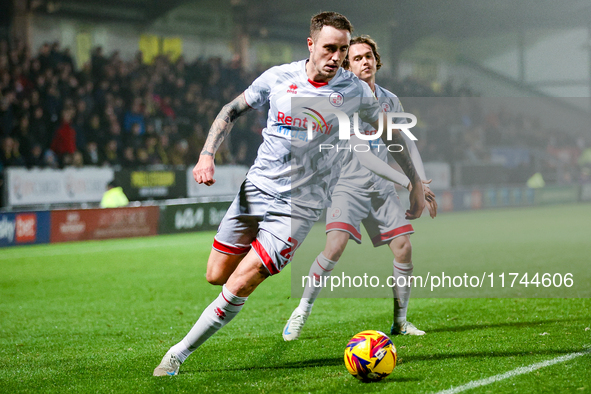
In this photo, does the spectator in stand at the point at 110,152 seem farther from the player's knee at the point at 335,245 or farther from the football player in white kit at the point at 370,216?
the player's knee at the point at 335,245

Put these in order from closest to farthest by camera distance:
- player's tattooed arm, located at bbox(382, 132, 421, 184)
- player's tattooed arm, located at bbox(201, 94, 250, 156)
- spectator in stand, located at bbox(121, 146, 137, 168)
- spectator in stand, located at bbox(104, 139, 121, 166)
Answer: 1. player's tattooed arm, located at bbox(201, 94, 250, 156)
2. player's tattooed arm, located at bbox(382, 132, 421, 184)
3. spectator in stand, located at bbox(104, 139, 121, 166)
4. spectator in stand, located at bbox(121, 146, 137, 168)

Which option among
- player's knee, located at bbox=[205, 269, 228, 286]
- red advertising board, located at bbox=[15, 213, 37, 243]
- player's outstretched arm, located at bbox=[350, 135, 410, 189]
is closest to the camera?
player's knee, located at bbox=[205, 269, 228, 286]

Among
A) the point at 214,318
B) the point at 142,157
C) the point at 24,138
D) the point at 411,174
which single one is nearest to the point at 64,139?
the point at 24,138

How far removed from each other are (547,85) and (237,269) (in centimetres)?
3133

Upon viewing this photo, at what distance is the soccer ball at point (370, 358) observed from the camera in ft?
12.8

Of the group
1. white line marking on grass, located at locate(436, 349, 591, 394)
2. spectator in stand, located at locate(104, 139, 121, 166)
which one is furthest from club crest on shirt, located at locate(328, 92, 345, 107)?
spectator in stand, located at locate(104, 139, 121, 166)

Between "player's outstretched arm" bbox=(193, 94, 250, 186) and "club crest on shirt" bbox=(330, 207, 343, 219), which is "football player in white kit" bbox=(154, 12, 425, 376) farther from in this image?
"club crest on shirt" bbox=(330, 207, 343, 219)

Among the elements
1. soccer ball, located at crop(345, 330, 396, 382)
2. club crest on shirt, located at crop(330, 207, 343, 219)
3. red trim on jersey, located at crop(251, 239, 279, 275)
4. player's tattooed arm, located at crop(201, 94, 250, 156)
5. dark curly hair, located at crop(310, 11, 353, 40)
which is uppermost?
dark curly hair, located at crop(310, 11, 353, 40)

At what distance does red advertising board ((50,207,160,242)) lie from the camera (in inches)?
536

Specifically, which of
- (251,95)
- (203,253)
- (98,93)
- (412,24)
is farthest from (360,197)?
(412,24)

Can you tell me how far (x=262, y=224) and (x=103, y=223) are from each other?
35.4 feet

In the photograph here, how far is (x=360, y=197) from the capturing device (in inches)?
221

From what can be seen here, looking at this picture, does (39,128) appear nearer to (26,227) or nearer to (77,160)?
(77,160)

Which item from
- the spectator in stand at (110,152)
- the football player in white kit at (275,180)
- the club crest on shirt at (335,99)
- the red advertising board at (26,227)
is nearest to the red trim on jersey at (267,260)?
the football player in white kit at (275,180)
